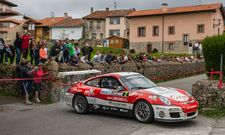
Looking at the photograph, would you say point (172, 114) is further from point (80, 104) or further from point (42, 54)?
point (42, 54)

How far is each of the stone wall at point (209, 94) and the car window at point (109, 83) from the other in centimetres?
344

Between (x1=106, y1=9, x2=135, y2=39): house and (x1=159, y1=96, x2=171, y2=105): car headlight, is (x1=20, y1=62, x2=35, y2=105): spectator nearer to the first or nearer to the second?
(x1=159, y1=96, x2=171, y2=105): car headlight

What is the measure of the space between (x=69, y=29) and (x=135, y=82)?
78410 mm

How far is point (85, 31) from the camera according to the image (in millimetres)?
90438

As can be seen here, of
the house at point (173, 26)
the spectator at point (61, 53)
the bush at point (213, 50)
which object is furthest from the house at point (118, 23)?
the bush at point (213, 50)

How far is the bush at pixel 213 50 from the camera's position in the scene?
14.4 metres

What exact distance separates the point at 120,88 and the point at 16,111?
4109 mm

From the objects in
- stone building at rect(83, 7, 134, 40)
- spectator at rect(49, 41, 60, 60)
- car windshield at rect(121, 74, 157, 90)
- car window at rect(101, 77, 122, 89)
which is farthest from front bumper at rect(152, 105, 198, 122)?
stone building at rect(83, 7, 134, 40)

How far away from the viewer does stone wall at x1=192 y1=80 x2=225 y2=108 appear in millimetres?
13023

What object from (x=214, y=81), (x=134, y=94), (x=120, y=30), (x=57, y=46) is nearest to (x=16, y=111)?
(x=134, y=94)

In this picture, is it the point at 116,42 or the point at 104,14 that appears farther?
the point at 104,14

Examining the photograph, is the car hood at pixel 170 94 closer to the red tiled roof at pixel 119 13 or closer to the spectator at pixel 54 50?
the spectator at pixel 54 50

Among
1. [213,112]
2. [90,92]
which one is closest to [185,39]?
[213,112]

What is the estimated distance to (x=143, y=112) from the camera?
435 inches
